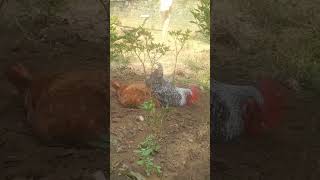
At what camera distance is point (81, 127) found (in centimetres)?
272

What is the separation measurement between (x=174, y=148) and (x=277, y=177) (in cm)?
62

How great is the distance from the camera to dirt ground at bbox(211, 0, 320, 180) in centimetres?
273

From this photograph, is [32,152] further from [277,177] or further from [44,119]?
[277,177]

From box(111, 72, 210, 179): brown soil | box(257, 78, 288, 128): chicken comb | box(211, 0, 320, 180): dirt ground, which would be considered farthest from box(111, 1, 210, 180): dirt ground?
box(257, 78, 288, 128): chicken comb

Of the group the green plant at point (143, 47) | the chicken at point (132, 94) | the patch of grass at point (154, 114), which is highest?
the green plant at point (143, 47)

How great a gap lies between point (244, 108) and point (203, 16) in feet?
1.95

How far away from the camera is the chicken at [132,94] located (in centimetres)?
276

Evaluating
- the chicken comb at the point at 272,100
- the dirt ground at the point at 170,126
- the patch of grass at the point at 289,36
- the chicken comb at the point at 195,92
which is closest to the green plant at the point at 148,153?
the dirt ground at the point at 170,126

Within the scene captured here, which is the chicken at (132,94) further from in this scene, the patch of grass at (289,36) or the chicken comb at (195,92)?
the patch of grass at (289,36)

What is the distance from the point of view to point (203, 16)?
277 centimetres

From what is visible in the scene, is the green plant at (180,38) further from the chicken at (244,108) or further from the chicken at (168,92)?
the chicken at (244,108)

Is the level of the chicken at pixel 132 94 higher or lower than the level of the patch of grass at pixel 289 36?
lower

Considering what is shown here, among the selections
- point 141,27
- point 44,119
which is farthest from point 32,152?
point 141,27

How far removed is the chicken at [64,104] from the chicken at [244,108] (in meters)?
0.67
